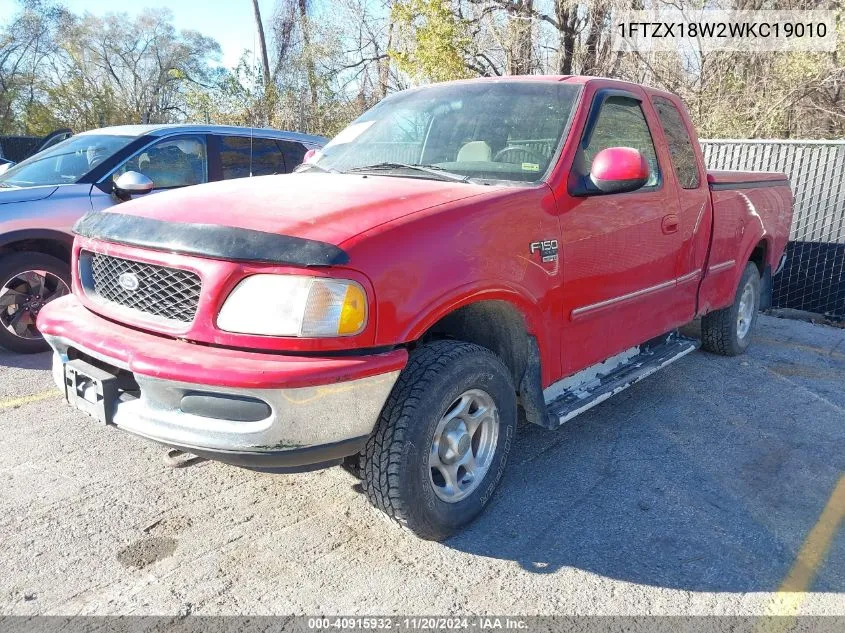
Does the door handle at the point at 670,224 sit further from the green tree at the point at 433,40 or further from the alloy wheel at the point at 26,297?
the green tree at the point at 433,40

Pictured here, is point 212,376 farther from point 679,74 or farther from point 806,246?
point 679,74

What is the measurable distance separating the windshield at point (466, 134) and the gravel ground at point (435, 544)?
157 centimetres

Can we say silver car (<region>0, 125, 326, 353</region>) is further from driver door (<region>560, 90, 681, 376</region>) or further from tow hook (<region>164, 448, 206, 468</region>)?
driver door (<region>560, 90, 681, 376</region>)

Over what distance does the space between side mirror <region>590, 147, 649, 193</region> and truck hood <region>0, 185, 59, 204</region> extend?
4.15 metres

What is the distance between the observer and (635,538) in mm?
2908

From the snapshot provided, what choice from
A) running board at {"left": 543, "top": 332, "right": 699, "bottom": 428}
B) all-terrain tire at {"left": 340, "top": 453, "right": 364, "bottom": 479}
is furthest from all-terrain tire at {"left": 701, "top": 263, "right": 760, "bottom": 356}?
all-terrain tire at {"left": 340, "top": 453, "right": 364, "bottom": 479}

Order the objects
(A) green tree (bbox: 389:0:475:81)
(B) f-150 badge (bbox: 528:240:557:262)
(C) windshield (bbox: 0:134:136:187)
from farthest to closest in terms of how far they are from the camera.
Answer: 1. (A) green tree (bbox: 389:0:475:81)
2. (C) windshield (bbox: 0:134:136:187)
3. (B) f-150 badge (bbox: 528:240:557:262)

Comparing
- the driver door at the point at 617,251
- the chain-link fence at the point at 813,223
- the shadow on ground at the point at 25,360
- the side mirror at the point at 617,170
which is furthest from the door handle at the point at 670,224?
the chain-link fence at the point at 813,223

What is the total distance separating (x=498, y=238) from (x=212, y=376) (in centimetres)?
128

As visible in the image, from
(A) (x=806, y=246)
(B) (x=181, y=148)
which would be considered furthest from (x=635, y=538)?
(A) (x=806, y=246)

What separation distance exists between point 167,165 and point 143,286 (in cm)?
359

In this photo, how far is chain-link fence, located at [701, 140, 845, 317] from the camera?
7.50m

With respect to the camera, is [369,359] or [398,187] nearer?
[369,359]

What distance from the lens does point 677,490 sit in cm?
335
